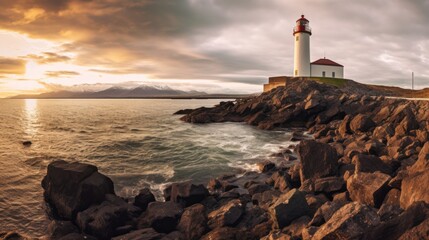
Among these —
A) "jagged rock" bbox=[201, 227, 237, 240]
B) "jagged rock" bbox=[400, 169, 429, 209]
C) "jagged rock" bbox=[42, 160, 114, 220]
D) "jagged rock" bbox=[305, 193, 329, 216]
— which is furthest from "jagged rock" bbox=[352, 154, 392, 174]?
"jagged rock" bbox=[42, 160, 114, 220]

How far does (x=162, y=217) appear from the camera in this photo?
8.52m

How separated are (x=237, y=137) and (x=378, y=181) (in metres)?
19.7

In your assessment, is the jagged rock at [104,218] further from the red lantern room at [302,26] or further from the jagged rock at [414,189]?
the red lantern room at [302,26]

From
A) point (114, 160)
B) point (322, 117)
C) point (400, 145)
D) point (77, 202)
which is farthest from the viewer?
point (322, 117)

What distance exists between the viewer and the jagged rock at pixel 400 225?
4.81 m

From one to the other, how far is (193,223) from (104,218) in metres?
2.71

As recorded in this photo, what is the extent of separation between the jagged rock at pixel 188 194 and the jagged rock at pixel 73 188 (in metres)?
2.53

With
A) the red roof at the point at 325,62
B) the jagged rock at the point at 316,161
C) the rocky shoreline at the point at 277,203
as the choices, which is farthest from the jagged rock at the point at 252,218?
the red roof at the point at 325,62

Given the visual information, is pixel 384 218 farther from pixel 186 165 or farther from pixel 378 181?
pixel 186 165

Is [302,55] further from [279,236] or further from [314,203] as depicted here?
[279,236]

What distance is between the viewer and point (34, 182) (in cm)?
1495

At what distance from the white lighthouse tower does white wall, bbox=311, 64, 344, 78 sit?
1.91 metres

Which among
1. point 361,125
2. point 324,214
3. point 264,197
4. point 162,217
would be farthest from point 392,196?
point 361,125

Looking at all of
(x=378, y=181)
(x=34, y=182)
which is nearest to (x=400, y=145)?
(x=378, y=181)
